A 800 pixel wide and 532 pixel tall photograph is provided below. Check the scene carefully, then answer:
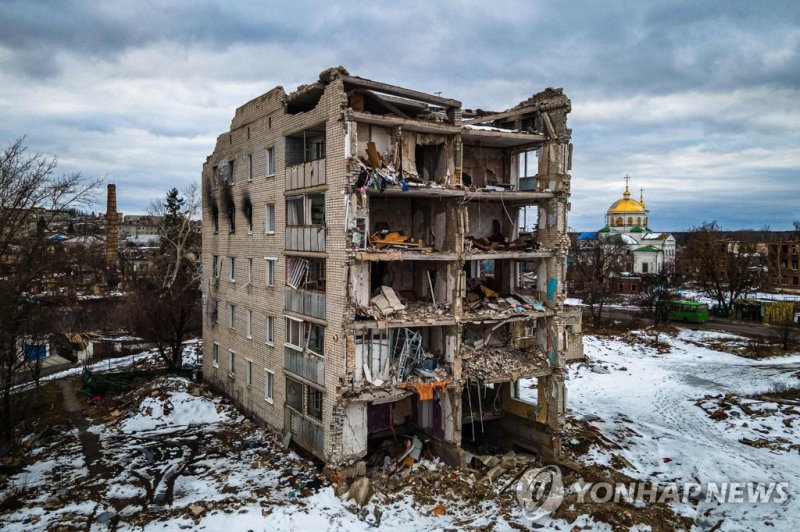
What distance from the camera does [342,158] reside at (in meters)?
17.0

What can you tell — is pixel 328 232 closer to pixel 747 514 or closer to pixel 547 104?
pixel 547 104

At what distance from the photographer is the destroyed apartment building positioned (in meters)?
17.6

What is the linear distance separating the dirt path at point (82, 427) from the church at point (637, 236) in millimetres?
67561

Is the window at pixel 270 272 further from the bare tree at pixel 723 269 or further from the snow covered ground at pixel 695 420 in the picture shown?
the bare tree at pixel 723 269

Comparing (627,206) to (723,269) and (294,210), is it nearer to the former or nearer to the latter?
(723,269)

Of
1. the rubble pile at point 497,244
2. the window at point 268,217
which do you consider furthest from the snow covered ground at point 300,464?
the window at point 268,217

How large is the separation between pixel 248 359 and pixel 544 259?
44.2 feet

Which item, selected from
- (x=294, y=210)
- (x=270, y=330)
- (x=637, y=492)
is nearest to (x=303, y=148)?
(x=294, y=210)

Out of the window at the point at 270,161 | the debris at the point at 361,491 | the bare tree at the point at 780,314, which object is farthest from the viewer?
the bare tree at the point at 780,314

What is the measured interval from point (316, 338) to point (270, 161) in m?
7.97

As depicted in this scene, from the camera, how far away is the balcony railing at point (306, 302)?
18531 mm

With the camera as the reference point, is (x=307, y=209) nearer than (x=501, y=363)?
Yes

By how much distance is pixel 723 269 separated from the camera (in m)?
63.6

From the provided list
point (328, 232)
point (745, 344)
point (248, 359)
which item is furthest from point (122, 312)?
point (745, 344)
